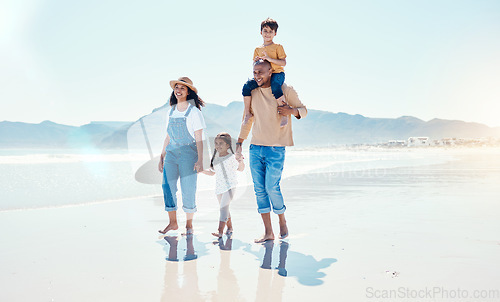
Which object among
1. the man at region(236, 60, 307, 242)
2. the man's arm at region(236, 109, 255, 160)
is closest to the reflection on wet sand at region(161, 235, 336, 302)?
the man at region(236, 60, 307, 242)

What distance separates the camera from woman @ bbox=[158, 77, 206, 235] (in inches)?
172

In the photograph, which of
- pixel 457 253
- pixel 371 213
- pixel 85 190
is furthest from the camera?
pixel 85 190

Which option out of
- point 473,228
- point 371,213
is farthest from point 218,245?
point 473,228

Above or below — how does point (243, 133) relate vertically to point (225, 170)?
above

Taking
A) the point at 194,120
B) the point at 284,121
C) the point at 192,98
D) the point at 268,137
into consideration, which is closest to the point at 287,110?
the point at 284,121

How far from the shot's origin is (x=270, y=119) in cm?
399

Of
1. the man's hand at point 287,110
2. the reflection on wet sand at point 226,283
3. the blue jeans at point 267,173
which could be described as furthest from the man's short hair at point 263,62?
the reflection on wet sand at point 226,283

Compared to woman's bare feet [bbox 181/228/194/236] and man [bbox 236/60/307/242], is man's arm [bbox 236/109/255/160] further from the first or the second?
woman's bare feet [bbox 181/228/194/236]

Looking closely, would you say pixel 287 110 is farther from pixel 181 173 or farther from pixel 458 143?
pixel 458 143

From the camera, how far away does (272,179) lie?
4.02 metres

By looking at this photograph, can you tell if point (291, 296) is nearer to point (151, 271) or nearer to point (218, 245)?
point (151, 271)

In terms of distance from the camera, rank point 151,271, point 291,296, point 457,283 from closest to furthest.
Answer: point 291,296
point 457,283
point 151,271

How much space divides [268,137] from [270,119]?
0.60 feet

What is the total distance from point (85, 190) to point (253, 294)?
7189 mm
